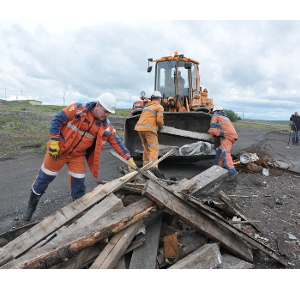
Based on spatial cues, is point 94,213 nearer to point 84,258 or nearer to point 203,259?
point 84,258

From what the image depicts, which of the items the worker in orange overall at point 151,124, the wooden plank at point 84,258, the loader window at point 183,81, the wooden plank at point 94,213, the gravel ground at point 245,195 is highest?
the loader window at point 183,81

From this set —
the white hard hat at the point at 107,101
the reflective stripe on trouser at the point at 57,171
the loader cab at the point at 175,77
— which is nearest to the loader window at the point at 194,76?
the loader cab at the point at 175,77

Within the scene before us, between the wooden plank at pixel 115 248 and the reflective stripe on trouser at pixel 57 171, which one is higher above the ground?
the reflective stripe on trouser at pixel 57 171

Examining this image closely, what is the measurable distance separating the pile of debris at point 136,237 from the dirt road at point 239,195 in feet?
2.07

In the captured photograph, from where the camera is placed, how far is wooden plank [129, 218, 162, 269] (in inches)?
98.7

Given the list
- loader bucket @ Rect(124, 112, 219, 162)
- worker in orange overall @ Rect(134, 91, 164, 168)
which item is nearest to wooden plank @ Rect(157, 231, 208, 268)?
worker in orange overall @ Rect(134, 91, 164, 168)

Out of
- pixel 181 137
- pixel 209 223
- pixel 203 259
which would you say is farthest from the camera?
pixel 181 137

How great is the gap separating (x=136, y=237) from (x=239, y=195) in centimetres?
304

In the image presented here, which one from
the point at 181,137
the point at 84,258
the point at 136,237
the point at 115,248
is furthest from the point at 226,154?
the point at 84,258

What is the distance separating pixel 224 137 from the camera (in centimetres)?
645

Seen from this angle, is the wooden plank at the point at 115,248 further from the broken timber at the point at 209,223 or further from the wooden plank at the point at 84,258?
the broken timber at the point at 209,223

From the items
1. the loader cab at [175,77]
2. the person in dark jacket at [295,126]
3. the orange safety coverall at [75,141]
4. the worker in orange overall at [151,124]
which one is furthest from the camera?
the person in dark jacket at [295,126]

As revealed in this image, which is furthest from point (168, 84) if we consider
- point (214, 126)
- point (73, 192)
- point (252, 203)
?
point (73, 192)

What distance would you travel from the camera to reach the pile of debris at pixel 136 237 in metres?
2.35
